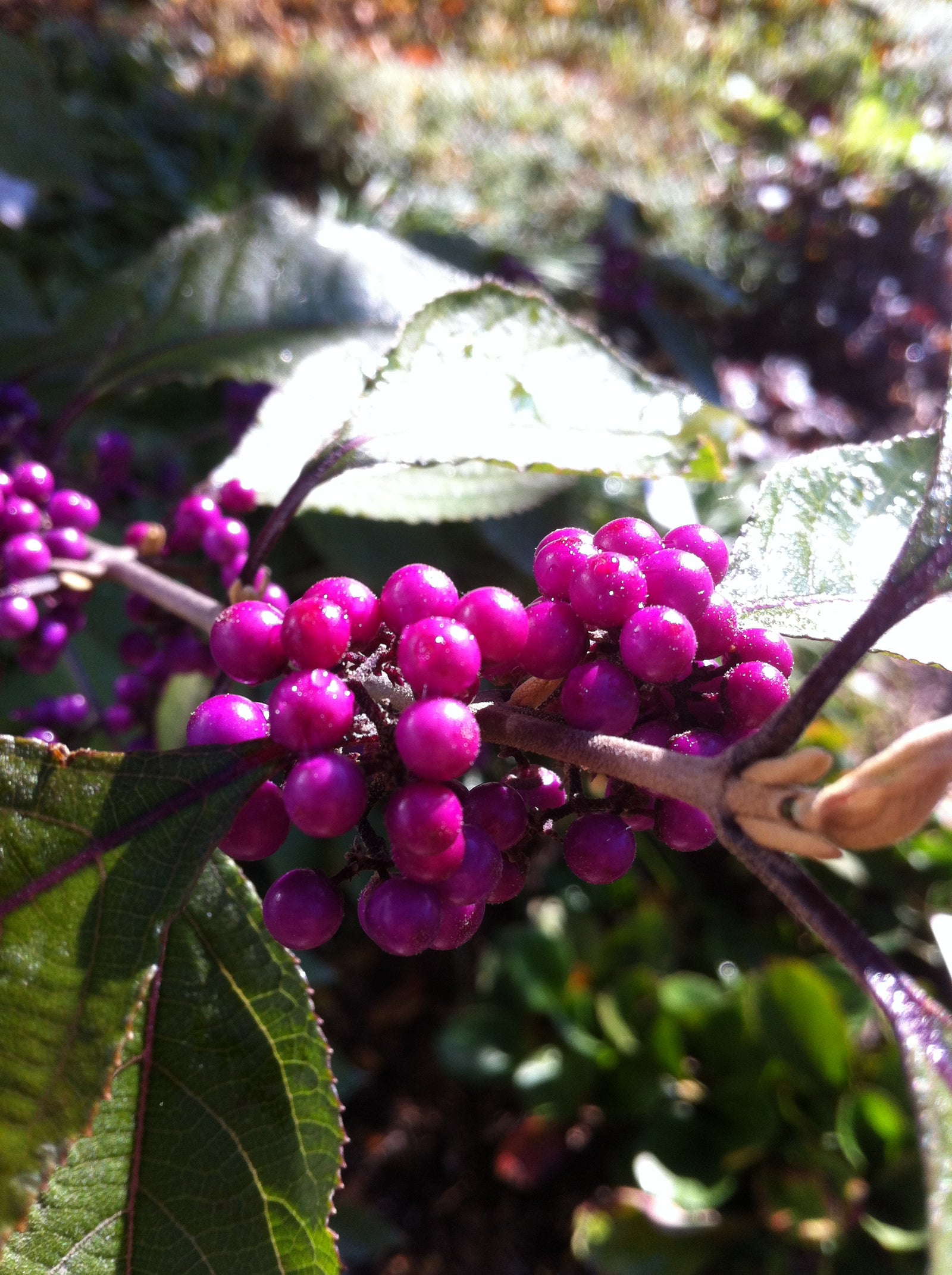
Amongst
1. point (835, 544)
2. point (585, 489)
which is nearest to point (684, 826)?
point (835, 544)

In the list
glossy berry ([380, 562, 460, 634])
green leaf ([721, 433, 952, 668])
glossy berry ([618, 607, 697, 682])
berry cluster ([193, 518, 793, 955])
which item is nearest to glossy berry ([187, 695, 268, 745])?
berry cluster ([193, 518, 793, 955])

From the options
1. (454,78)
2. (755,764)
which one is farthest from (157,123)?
(755,764)

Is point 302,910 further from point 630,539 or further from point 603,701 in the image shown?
point 630,539

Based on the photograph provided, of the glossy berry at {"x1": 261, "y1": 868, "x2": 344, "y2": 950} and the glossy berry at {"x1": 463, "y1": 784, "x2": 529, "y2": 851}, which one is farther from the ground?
the glossy berry at {"x1": 463, "y1": 784, "x2": 529, "y2": 851}

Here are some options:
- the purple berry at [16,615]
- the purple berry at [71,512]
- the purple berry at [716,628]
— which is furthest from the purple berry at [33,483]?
the purple berry at [716,628]

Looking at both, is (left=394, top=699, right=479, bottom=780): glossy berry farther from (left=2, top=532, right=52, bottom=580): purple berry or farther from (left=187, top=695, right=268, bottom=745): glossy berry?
(left=2, top=532, right=52, bottom=580): purple berry

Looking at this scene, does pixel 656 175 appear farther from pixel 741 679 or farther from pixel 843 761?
pixel 741 679
